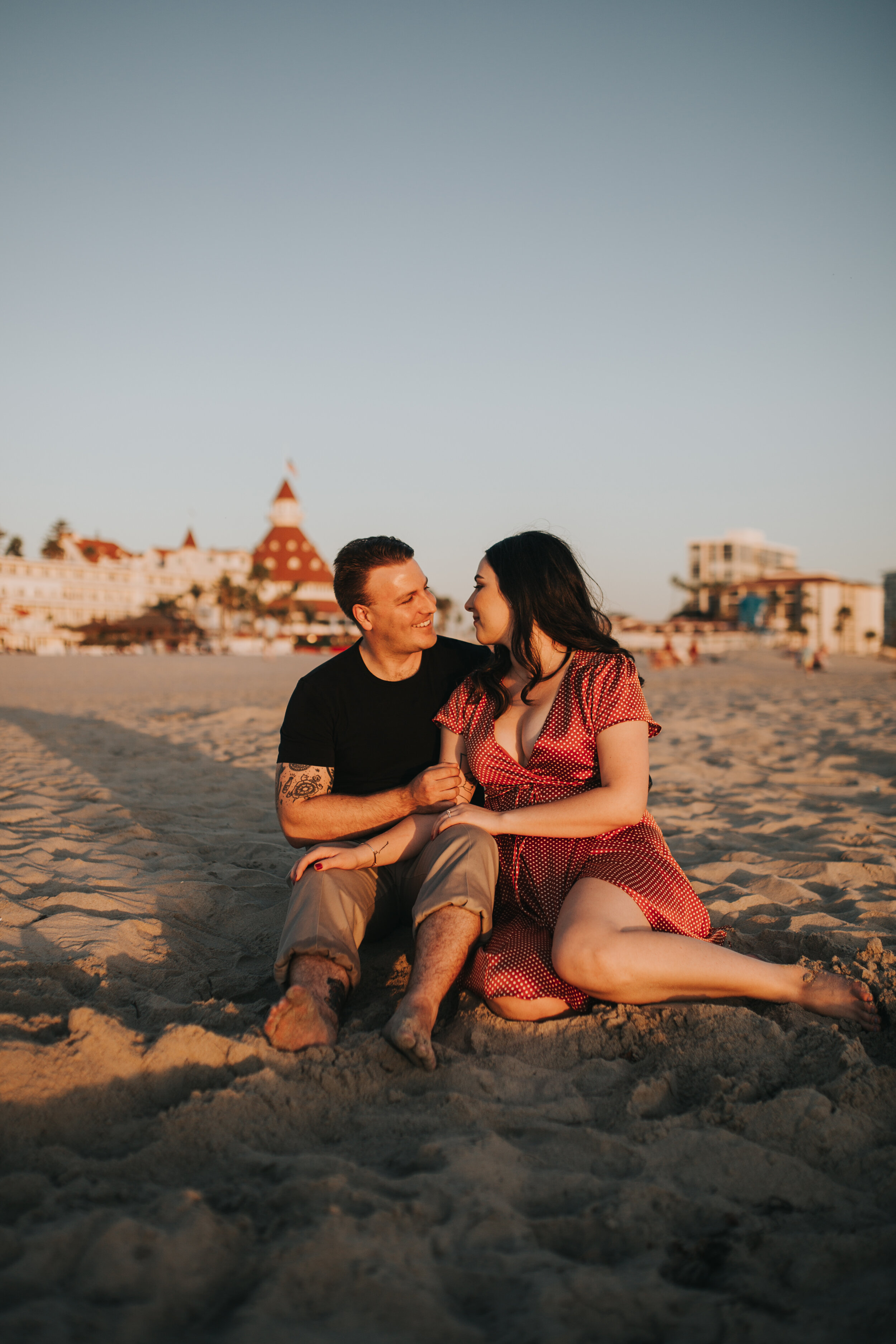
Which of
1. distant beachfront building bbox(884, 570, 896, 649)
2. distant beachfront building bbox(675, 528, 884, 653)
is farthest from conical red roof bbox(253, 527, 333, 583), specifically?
distant beachfront building bbox(884, 570, 896, 649)

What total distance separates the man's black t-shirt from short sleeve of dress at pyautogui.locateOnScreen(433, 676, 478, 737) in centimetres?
17

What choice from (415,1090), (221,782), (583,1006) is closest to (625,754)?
(583,1006)

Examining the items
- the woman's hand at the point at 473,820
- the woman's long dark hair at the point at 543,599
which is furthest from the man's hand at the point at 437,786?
the woman's long dark hair at the point at 543,599

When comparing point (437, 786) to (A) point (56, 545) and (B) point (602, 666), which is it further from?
(A) point (56, 545)

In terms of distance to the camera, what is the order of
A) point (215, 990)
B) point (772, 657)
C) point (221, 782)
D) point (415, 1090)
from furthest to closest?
point (772, 657)
point (221, 782)
point (215, 990)
point (415, 1090)

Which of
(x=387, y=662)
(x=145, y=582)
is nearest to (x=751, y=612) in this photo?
(x=145, y=582)

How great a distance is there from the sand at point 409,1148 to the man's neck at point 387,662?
3.10 ft

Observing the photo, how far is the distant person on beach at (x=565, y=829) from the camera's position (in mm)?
2217

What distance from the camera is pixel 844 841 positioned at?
4.23 meters

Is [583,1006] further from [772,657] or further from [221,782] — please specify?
[772,657]

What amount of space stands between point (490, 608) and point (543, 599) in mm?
184

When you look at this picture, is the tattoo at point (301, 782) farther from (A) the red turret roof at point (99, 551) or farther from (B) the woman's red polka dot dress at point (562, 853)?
(A) the red turret roof at point (99, 551)

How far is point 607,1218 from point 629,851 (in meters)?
1.13

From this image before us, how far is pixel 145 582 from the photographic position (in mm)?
72938
